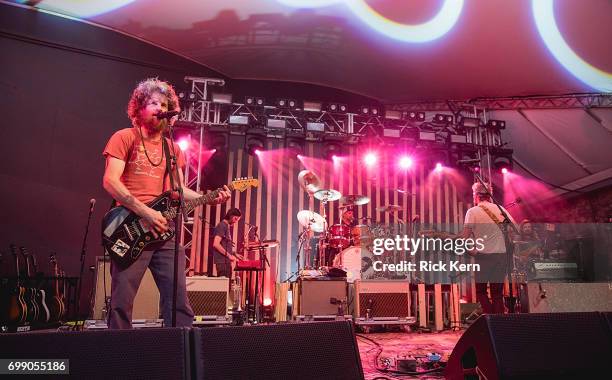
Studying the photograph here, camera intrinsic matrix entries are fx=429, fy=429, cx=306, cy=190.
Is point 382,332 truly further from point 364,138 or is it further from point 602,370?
point 602,370

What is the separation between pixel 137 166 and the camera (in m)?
2.62

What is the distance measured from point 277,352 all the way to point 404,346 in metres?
3.68

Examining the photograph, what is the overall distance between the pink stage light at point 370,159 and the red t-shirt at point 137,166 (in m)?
7.00

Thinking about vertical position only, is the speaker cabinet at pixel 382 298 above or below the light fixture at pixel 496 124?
below

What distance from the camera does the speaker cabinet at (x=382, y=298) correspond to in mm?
6133

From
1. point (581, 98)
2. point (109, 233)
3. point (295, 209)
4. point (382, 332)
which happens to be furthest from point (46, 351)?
point (581, 98)

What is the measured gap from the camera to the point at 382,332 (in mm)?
6230

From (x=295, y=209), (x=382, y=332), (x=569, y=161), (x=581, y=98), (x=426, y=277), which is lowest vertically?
(x=382, y=332)

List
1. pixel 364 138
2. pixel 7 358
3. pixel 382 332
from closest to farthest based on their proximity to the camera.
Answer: pixel 7 358 → pixel 382 332 → pixel 364 138

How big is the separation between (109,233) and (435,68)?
7568 mm

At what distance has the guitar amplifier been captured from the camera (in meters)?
5.21

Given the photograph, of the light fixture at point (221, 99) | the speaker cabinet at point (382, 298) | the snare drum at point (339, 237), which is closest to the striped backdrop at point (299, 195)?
the light fixture at point (221, 99)

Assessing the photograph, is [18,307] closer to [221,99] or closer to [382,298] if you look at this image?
[221,99]

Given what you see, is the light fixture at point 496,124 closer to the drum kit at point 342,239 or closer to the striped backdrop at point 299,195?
the striped backdrop at point 299,195
